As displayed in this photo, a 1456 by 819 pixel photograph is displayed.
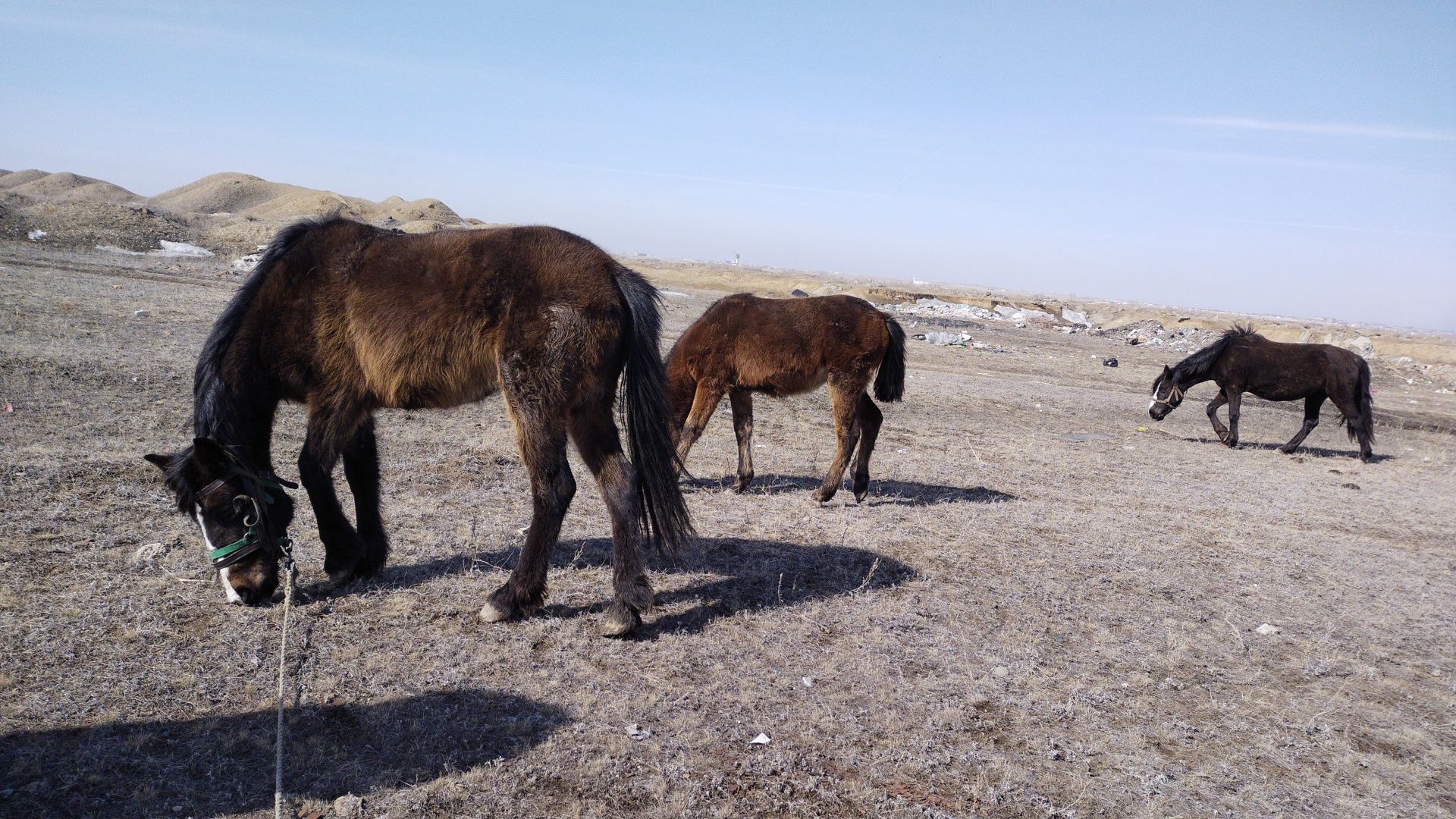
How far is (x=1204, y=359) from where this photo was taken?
1506 cm

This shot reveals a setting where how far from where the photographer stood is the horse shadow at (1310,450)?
14.3 m

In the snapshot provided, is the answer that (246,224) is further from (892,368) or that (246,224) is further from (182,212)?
(892,368)

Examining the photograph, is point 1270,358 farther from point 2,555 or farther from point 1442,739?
point 2,555

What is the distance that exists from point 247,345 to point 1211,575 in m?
7.32

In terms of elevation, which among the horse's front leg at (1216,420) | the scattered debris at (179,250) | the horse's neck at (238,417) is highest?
the scattered debris at (179,250)

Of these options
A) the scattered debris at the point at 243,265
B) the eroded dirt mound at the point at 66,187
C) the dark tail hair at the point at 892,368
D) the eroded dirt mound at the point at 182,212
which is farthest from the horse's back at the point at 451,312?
the eroded dirt mound at the point at 66,187

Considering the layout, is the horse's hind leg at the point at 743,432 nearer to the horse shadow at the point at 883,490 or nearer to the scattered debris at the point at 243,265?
the horse shadow at the point at 883,490

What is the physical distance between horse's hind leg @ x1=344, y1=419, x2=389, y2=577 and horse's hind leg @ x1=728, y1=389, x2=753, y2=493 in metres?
3.89

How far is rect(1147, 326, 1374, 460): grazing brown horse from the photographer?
14070 millimetres

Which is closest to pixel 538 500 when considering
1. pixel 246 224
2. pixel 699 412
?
pixel 699 412

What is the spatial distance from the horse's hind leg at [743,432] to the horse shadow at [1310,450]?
373 inches

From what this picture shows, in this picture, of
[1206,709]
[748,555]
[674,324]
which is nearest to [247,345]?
[748,555]

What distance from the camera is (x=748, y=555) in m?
6.37

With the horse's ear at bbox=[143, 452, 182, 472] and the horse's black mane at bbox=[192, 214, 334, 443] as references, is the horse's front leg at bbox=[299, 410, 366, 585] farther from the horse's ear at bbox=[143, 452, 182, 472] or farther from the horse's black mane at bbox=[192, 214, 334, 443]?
the horse's ear at bbox=[143, 452, 182, 472]
